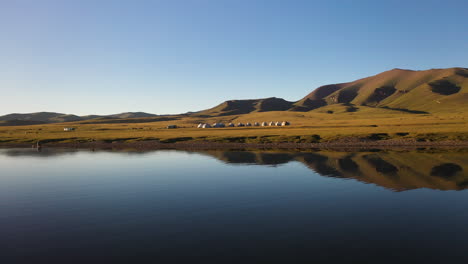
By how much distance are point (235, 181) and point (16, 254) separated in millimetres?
28162

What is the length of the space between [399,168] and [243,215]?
3609cm

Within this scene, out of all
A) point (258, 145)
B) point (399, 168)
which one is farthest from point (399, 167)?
point (258, 145)

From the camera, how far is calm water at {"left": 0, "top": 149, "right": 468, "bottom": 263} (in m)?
20.5

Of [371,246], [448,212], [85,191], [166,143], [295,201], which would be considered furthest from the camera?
[166,143]

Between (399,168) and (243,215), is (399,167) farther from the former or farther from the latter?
(243,215)

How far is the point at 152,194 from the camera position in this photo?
3741cm

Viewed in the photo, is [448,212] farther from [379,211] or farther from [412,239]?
[412,239]

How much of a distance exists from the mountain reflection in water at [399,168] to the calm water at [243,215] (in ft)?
1.03

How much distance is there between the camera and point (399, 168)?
51.6m

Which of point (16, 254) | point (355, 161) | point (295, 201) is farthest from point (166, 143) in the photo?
point (16, 254)

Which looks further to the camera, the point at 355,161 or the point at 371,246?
the point at 355,161

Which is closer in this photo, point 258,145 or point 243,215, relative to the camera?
point 243,215

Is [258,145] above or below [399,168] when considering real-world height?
above

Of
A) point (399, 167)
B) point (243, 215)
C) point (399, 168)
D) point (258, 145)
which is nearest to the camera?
point (243, 215)
